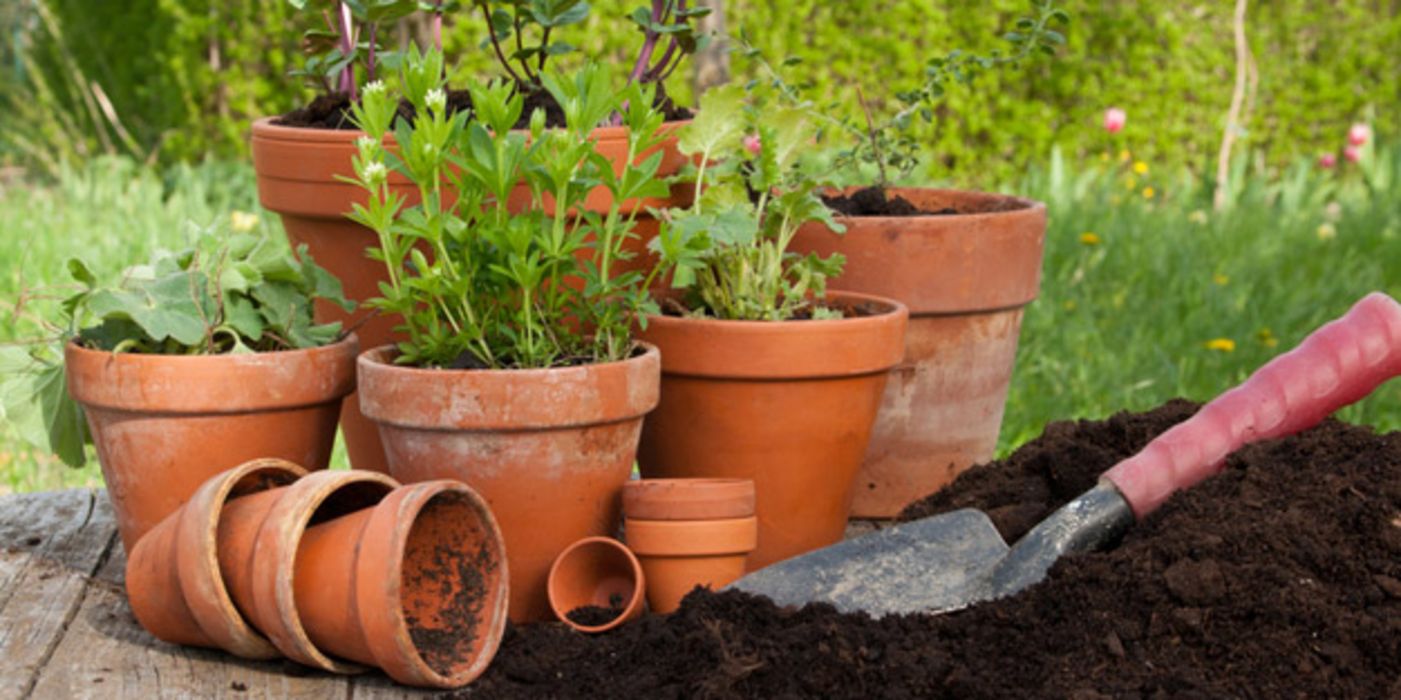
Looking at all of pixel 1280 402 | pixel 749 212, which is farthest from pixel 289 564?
pixel 1280 402

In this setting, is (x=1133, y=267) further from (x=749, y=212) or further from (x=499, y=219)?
(x=499, y=219)

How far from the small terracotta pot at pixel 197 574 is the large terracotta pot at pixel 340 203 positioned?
1.32 feet

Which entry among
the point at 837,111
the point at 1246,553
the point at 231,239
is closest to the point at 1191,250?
the point at 837,111

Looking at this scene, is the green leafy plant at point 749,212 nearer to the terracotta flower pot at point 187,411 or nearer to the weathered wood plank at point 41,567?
the terracotta flower pot at point 187,411

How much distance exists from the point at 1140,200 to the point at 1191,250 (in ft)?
2.27

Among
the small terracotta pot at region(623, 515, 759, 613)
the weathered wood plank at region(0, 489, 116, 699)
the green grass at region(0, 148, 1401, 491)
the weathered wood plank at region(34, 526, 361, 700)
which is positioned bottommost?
the green grass at region(0, 148, 1401, 491)

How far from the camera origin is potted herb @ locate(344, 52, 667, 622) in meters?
2.01

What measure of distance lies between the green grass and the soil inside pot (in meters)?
1.01

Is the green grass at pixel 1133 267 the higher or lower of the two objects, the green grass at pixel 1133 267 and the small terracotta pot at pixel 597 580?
the lower

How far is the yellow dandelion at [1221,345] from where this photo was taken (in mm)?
3908

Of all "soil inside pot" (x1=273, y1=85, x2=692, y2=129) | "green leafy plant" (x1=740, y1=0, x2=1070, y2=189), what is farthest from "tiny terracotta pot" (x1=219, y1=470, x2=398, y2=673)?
"green leafy plant" (x1=740, y1=0, x2=1070, y2=189)

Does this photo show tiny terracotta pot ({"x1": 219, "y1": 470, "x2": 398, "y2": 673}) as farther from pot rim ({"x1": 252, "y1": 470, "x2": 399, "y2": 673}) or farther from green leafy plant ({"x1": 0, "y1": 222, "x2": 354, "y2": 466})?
green leafy plant ({"x1": 0, "y1": 222, "x2": 354, "y2": 466})

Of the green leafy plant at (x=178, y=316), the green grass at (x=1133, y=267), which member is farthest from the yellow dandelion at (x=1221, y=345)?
the green leafy plant at (x=178, y=316)

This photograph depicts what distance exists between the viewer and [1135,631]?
1814 mm
